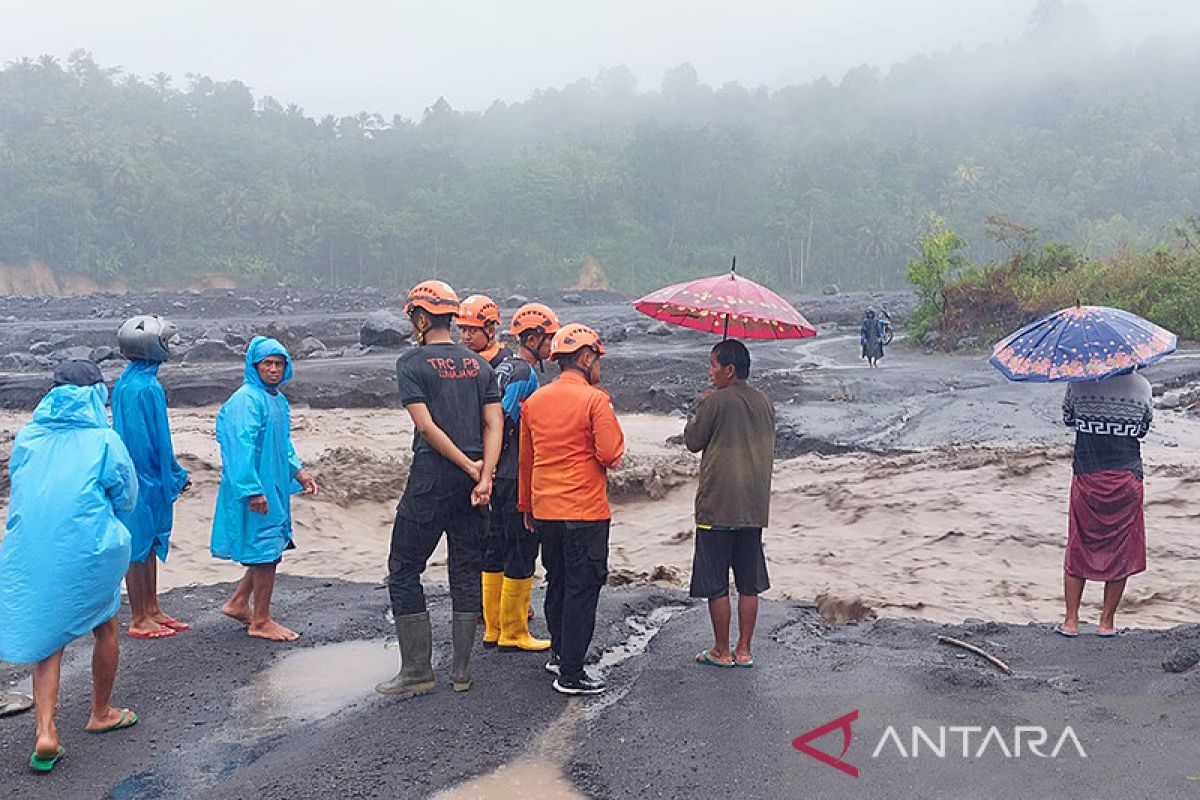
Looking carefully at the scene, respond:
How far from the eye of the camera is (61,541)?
3822mm

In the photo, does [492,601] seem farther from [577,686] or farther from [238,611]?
[238,611]

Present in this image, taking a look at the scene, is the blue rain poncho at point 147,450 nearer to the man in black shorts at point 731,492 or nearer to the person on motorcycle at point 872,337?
the man in black shorts at point 731,492

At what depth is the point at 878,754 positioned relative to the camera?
3672 millimetres

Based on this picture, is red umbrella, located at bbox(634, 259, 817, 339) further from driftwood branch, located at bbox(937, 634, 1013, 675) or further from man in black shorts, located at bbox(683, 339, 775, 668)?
driftwood branch, located at bbox(937, 634, 1013, 675)

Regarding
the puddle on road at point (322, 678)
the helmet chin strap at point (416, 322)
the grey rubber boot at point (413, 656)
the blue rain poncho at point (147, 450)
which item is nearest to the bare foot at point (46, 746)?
the puddle on road at point (322, 678)

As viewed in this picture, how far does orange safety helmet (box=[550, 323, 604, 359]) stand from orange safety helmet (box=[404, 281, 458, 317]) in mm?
493

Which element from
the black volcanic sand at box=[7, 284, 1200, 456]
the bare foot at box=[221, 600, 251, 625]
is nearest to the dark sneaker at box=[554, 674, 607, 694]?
the bare foot at box=[221, 600, 251, 625]

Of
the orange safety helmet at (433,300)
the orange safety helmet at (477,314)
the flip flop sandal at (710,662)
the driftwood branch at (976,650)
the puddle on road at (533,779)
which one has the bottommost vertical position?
the puddle on road at (533,779)

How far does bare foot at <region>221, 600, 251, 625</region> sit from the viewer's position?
5.63 m

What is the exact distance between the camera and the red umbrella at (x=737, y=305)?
466 cm

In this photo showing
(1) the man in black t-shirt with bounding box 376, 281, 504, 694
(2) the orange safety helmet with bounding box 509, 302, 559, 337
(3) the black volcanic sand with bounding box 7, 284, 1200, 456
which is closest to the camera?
(1) the man in black t-shirt with bounding box 376, 281, 504, 694

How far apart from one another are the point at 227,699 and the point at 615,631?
1992 mm

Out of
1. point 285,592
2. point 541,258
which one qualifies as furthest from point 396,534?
point 541,258

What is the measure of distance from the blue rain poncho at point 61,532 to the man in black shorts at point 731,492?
2.44 m
